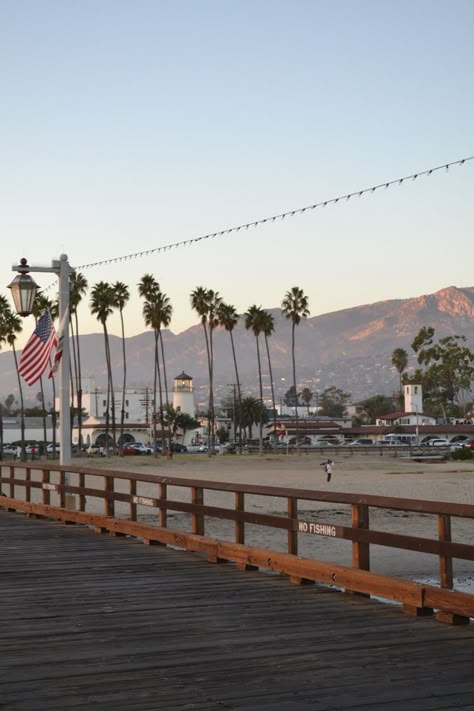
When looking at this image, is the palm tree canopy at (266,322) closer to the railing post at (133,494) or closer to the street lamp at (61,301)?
the street lamp at (61,301)

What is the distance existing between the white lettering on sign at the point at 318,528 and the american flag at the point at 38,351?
11.7 metres

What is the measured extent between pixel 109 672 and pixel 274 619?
7.55 feet

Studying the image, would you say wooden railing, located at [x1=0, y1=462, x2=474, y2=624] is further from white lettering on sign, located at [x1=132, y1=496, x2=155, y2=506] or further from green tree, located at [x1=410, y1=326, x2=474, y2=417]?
green tree, located at [x1=410, y1=326, x2=474, y2=417]

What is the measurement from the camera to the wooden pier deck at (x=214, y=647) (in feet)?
20.9

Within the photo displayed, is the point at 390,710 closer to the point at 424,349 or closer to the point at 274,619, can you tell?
the point at 274,619

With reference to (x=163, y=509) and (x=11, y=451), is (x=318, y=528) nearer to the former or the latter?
(x=163, y=509)

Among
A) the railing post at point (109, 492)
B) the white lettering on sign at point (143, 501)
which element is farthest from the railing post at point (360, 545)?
the railing post at point (109, 492)

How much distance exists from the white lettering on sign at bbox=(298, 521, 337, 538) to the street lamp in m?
10.3

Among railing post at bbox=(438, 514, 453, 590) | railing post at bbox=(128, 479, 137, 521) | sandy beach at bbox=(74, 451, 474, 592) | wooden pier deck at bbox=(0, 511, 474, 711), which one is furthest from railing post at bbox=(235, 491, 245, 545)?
sandy beach at bbox=(74, 451, 474, 592)

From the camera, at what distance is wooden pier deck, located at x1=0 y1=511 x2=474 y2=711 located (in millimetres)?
6371

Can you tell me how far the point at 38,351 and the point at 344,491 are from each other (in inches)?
1199

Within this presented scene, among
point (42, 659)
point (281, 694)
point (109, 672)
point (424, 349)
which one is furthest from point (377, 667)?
point (424, 349)

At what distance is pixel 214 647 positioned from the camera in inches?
310

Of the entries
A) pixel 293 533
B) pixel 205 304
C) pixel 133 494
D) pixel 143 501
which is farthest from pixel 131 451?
pixel 293 533
